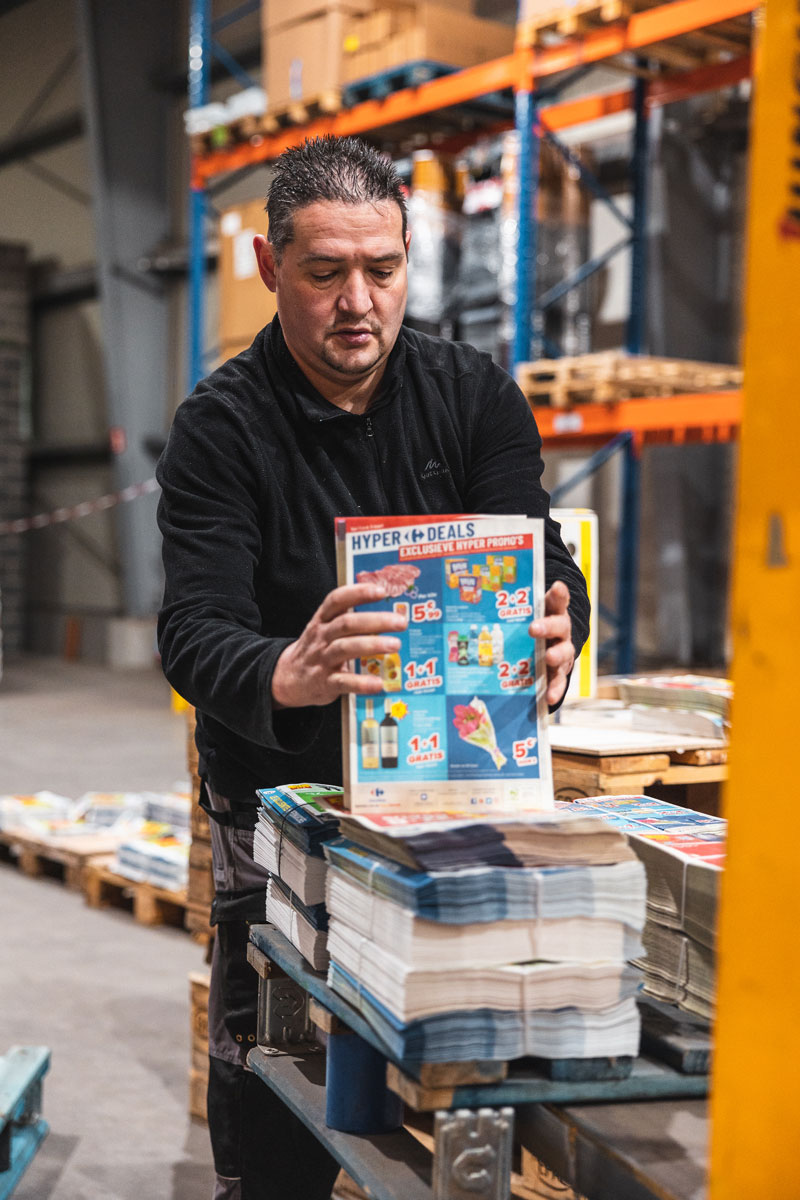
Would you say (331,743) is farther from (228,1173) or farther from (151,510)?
(151,510)

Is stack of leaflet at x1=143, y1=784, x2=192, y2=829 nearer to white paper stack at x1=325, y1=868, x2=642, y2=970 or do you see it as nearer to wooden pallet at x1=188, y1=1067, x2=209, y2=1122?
wooden pallet at x1=188, y1=1067, x2=209, y2=1122

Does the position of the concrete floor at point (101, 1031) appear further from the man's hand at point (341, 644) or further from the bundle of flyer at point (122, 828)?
the man's hand at point (341, 644)

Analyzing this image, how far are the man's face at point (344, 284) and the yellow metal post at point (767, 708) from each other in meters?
0.91

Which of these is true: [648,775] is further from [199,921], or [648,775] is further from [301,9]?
[301,9]

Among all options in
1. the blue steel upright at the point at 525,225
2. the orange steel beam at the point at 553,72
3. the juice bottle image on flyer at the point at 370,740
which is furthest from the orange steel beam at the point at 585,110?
the juice bottle image on flyer at the point at 370,740

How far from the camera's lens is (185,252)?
16.1 m

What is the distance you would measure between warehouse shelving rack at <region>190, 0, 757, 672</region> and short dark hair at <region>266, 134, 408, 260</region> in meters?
5.32

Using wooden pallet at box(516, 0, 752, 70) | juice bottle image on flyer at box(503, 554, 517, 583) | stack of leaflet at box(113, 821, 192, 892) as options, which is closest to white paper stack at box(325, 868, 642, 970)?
juice bottle image on flyer at box(503, 554, 517, 583)

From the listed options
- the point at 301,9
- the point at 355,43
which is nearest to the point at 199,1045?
the point at 355,43

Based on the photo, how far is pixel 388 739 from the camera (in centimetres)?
172

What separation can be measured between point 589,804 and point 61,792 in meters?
7.00

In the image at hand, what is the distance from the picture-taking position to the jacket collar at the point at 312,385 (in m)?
2.25

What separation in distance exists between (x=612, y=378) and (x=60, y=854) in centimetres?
413

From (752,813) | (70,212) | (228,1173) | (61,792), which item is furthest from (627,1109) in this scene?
(70,212)
